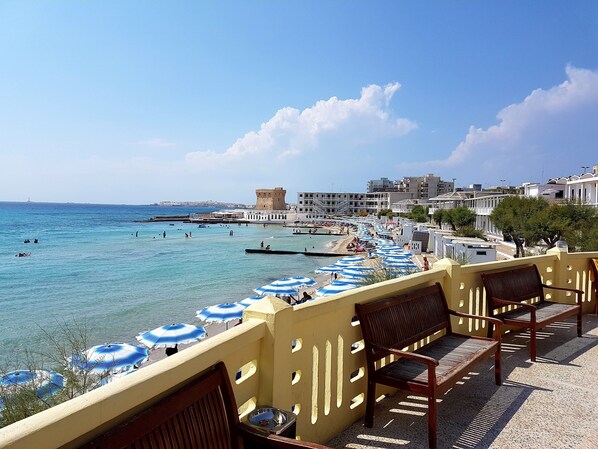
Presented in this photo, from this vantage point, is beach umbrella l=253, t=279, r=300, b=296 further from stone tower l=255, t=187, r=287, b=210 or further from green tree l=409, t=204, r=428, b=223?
stone tower l=255, t=187, r=287, b=210

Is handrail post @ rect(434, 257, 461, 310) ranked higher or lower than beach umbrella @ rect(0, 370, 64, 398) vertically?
higher

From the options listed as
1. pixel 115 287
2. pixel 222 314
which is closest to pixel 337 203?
pixel 115 287

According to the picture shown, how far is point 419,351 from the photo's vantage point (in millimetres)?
4379

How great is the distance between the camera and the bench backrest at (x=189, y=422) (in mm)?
1787

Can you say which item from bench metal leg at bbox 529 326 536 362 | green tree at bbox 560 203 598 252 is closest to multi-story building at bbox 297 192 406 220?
green tree at bbox 560 203 598 252

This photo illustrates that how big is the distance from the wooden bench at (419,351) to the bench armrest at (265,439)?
1.45 metres

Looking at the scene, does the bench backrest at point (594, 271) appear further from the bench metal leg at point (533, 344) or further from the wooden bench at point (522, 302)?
the bench metal leg at point (533, 344)

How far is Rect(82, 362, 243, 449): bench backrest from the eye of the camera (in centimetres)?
179

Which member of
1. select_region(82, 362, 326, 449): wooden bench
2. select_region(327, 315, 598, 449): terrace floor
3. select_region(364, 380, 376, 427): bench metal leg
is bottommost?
select_region(327, 315, 598, 449): terrace floor

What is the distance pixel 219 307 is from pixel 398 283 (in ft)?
43.2

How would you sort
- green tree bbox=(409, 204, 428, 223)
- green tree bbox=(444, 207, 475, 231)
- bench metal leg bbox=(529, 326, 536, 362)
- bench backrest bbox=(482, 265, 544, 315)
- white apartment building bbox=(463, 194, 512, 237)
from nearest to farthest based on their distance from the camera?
bench metal leg bbox=(529, 326, 536, 362), bench backrest bbox=(482, 265, 544, 315), white apartment building bbox=(463, 194, 512, 237), green tree bbox=(444, 207, 475, 231), green tree bbox=(409, 204, 428, 223)

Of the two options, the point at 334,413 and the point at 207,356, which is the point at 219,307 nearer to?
the point at 334,413

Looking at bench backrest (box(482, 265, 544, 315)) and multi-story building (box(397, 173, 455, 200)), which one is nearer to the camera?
bench backrest (box(482, 265, 544, 315))

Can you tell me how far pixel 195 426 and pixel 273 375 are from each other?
2.63 feet
